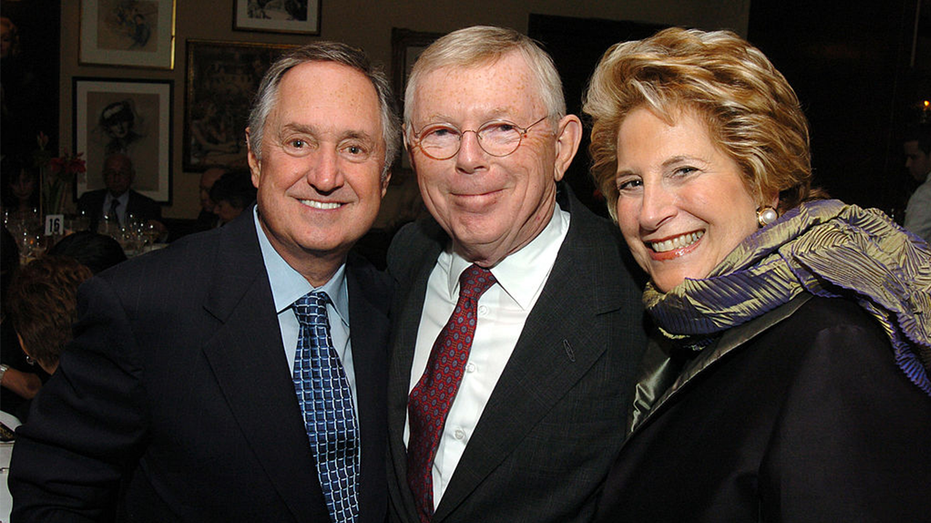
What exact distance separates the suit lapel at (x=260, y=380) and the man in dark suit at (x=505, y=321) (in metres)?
0.25

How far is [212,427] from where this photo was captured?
1447mm

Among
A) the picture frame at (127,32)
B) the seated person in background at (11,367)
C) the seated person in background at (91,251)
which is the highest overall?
the picture frame at (127,32)

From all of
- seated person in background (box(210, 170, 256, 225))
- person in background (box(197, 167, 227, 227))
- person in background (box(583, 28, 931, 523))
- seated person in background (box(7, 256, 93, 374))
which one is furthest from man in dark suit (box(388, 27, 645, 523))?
person in background (box(197, 167, 227, 227))

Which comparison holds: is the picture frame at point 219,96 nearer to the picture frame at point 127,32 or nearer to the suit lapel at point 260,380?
the picture frame at point 127,32

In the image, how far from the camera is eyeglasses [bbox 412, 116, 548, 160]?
1.63 meters

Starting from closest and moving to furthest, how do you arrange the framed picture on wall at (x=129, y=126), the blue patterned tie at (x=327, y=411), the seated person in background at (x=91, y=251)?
the blue patterned tie at (x=327, y=411), the seated person in background at (x=91, y=251), the framed picture on wall at (x=129, y=126)

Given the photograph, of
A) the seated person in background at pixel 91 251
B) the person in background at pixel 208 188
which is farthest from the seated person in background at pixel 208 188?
the seated person in background at pixel 91 251

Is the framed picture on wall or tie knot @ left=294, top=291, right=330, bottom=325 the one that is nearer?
tie knot @ left=294, top=291, right=330, bottom=325

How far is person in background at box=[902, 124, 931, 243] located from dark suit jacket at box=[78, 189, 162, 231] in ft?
18.9

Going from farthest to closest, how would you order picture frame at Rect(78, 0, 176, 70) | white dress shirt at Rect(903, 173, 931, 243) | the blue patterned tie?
picture frame at Rect(78, 0, 176, 70) < white dress shirt at Rect(903, 173, 931, 243) < the blue patterned tie

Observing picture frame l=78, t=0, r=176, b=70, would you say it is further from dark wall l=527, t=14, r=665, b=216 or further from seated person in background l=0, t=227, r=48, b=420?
seated person in background l=0, t=227, r=48, b=420

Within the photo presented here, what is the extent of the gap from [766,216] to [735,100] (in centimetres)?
22

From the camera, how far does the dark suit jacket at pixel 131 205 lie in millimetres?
6219

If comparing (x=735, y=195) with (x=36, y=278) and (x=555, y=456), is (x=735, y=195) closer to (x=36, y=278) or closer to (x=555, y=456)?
(x=555, y=456)
